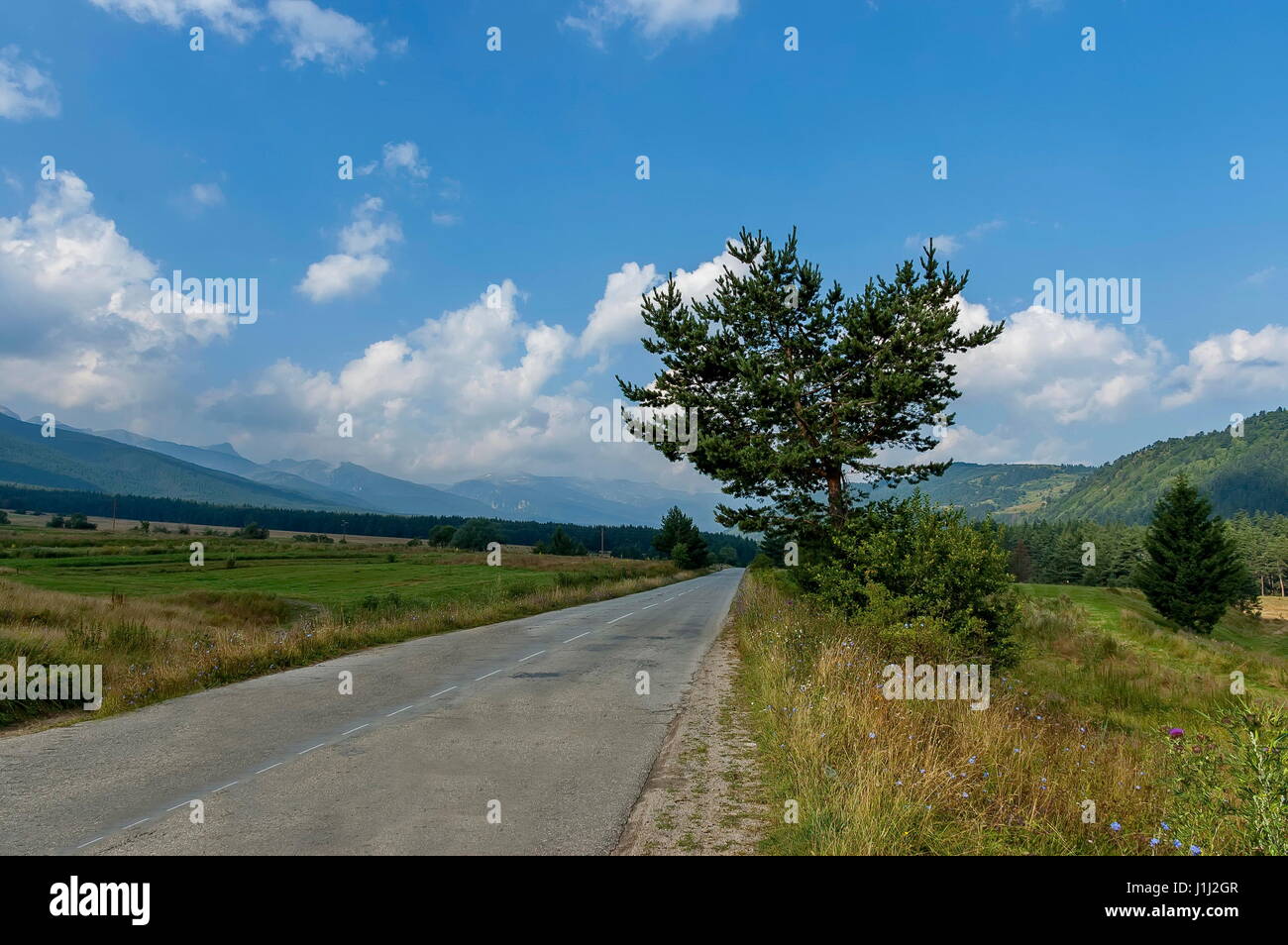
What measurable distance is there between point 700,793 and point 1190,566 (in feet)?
214

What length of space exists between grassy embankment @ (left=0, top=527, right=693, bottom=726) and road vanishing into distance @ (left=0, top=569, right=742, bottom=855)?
148 centimetres

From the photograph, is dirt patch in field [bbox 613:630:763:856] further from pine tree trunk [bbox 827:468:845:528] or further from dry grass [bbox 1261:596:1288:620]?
dry grass [bbox 1261:596:1288:620]

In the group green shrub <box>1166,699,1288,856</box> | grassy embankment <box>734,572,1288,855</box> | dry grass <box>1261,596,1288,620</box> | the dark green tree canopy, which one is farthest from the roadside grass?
dry grass <box>1261,596,1288,620</box>

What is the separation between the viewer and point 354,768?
7535 mm

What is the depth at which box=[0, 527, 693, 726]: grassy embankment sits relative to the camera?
12.8m

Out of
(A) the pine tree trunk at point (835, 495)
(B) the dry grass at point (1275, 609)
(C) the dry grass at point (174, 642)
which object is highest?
(A) the pine tree trunk at point (835, 495)

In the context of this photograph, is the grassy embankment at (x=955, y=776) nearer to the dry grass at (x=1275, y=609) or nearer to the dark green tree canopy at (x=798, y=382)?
the dark green tree canopy at (x=798, y=382)

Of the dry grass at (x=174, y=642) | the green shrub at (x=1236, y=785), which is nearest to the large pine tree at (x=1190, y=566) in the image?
the dry grass at (x=174, y=642)

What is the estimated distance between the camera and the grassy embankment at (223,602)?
12.8 metres

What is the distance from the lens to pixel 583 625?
A: 25.8 meters

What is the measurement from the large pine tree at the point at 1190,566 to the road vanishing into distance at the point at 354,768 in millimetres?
59003

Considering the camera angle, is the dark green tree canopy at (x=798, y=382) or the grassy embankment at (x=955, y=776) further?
the dark green tree canopy at (x=798, y=382)
